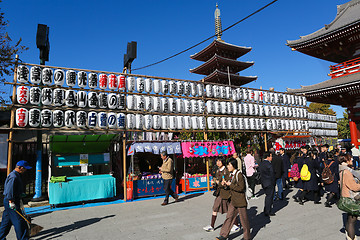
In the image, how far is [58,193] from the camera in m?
9.55

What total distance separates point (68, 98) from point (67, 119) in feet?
3.01

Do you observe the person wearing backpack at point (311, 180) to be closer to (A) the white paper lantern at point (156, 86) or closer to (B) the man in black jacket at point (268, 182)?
(B) the man in black jacket at point (268, 182)

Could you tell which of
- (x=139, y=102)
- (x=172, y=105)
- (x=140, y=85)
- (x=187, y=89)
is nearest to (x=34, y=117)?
(x=139, y=102)

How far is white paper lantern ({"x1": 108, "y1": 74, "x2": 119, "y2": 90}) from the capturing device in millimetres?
11258

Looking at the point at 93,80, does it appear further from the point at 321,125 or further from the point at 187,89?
the point at 321,125

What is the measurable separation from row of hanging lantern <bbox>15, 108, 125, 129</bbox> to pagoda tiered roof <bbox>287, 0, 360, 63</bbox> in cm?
1459

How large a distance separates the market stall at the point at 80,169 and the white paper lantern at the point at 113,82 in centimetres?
231

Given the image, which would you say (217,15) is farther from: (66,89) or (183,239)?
(183,239)

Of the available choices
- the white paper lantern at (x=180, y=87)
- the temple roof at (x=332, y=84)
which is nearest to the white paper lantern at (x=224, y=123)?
the white paper lantern at (x=180, y=87)

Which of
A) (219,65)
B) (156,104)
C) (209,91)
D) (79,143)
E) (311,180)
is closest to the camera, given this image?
(311,180)

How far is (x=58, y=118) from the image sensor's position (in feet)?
32.9

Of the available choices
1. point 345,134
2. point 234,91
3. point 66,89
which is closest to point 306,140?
point 234,91

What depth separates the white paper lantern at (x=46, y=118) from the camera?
976 centimetres

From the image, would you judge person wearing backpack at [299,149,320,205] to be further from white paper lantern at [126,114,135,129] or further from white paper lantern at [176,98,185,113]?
white paper lantern at [126,114,135,129]
